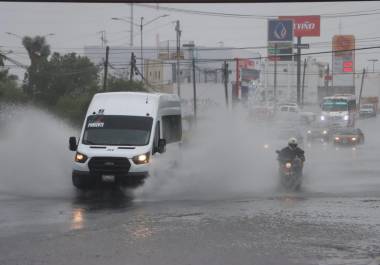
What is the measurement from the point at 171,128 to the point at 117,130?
336 centimetres

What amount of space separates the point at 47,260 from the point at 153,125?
33.9 feet

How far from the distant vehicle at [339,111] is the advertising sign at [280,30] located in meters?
37.1

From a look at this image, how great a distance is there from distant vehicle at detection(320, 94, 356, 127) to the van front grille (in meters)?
51.0

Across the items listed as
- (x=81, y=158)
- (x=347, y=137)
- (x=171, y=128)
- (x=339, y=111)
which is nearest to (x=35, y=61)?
(x=339, y=111)

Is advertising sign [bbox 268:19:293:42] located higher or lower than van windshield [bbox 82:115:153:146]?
higher

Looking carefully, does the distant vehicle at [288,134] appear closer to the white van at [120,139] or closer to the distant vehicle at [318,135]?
the distant vehicle at [318,135]

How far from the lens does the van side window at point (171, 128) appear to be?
71.5 feet

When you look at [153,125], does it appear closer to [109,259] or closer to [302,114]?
[109,259]

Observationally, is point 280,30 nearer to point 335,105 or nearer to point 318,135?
point 335,105

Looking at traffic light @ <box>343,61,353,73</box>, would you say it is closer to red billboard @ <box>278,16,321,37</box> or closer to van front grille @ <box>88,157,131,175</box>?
red billboard @ <box>278,16,321,37</box>

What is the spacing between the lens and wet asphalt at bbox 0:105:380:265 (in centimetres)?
1046

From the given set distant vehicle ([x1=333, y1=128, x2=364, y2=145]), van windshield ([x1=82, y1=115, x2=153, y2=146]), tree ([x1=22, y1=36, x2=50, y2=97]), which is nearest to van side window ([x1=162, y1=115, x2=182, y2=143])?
van windshield ([x1=82, y1=115, x2=153, y2=146])

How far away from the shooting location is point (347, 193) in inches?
795

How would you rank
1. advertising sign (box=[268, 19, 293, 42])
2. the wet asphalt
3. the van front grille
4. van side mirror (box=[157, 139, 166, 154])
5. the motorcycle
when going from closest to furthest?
1. the wet asphalt
2. the van front grille
3. van side mirror (box=[157, 139, 166, 154])
4. the motorcycle
5. advertising sign (box=[268, 19, 293, 42])
